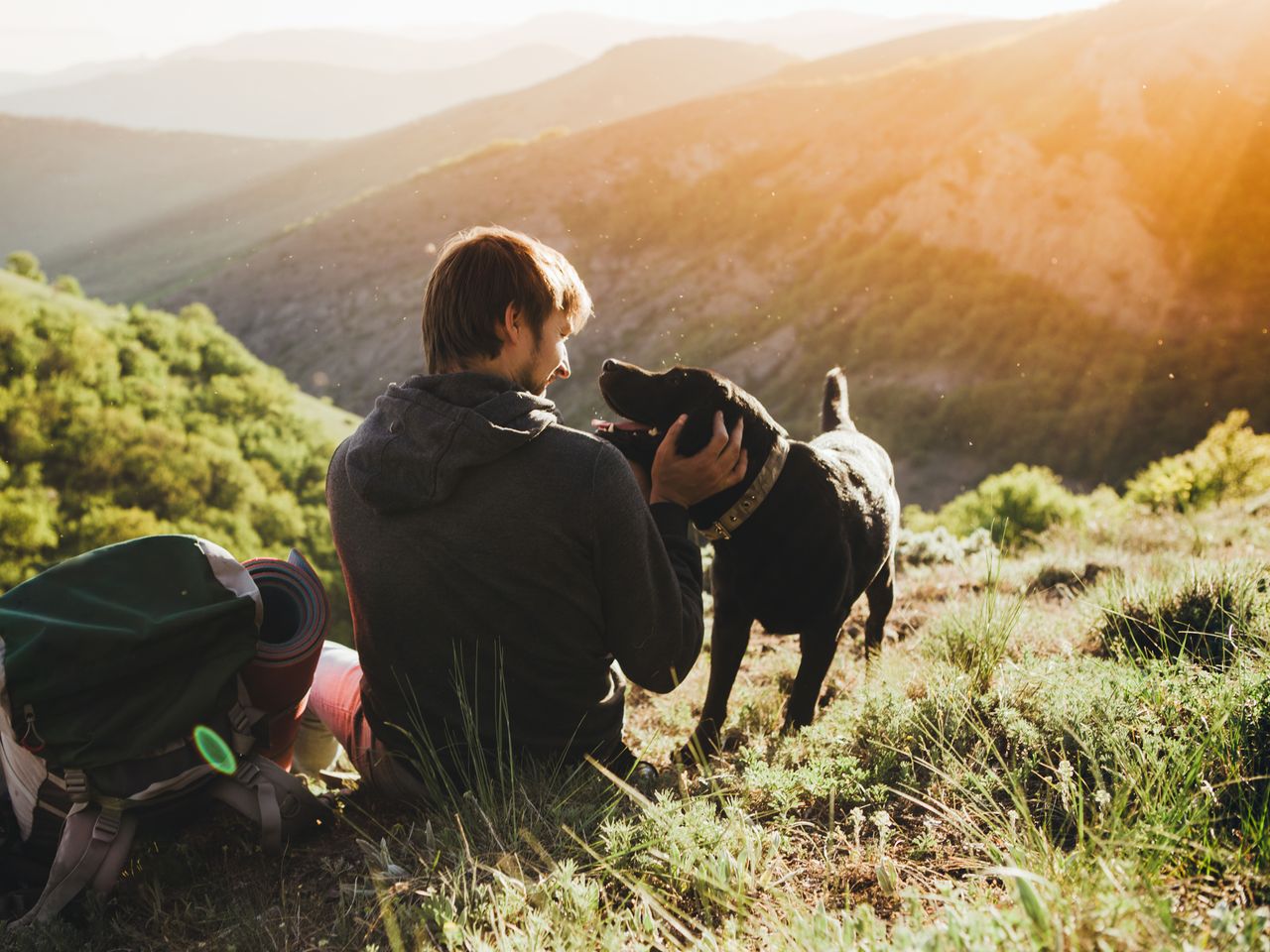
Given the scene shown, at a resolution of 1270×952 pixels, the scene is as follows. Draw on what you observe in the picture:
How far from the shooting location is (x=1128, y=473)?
18.9 metres

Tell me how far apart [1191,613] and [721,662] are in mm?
1633

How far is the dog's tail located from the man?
1990mm

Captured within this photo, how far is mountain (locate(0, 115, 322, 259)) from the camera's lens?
103812mm

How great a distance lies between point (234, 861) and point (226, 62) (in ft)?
806

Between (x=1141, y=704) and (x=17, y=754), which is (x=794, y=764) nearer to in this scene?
(x=1141, y=704)

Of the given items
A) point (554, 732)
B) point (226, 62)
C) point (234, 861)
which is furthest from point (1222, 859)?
point (226, 62)

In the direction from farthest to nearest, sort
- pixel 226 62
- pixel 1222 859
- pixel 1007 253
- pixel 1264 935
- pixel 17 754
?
pixel 226 62
pixel 1007 253
pixel 17 754
pixel 1222 859
pixel 1264 935

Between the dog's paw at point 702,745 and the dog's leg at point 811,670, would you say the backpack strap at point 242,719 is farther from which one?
the dog's leg at point 811,670

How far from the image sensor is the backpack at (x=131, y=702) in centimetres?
173

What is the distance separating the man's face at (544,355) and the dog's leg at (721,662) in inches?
45.7

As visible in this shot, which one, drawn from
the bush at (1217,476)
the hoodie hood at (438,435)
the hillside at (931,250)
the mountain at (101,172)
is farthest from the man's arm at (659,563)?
the mountain at (101,172)

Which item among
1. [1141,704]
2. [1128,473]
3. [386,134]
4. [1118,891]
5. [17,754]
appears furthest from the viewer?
[386,134]

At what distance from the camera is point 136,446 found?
38.5 ft

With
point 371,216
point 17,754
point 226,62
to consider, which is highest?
point 226,62
